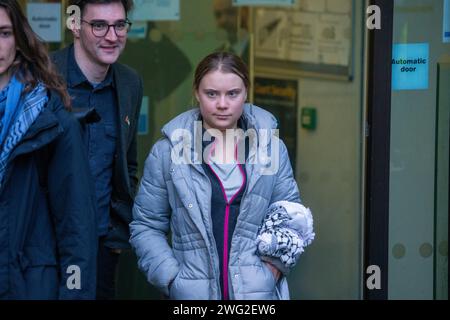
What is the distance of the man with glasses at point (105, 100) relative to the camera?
4324 millimetres

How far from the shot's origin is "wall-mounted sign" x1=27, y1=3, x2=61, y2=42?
587 cm

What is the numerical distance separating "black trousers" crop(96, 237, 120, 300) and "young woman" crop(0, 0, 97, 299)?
923 millimetres

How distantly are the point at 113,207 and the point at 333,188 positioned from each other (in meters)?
1.89

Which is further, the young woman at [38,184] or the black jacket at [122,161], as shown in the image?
the black jacket at [122,161]

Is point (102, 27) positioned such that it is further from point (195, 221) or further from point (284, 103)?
point (284, 103)

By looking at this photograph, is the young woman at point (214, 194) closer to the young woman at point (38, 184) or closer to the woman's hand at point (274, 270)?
the woman's hand at point (274, 270)

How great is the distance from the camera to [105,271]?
452cm

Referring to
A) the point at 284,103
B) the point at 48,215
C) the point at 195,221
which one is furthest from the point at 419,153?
the point at 48,215

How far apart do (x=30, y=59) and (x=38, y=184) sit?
1.52 ft

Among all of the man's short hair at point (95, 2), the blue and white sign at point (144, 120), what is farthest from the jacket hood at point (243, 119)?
the blue and white sign at point (144, 120)

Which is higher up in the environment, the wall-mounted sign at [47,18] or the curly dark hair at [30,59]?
the wall-mounted sign at [47,18]

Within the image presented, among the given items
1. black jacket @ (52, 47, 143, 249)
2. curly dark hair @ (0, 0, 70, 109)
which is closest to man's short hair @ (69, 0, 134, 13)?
black jacket @ (52, 47, 143, 249)

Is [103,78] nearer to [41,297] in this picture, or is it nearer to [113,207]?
[113,207]

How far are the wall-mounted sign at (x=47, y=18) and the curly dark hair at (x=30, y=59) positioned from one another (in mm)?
2391
